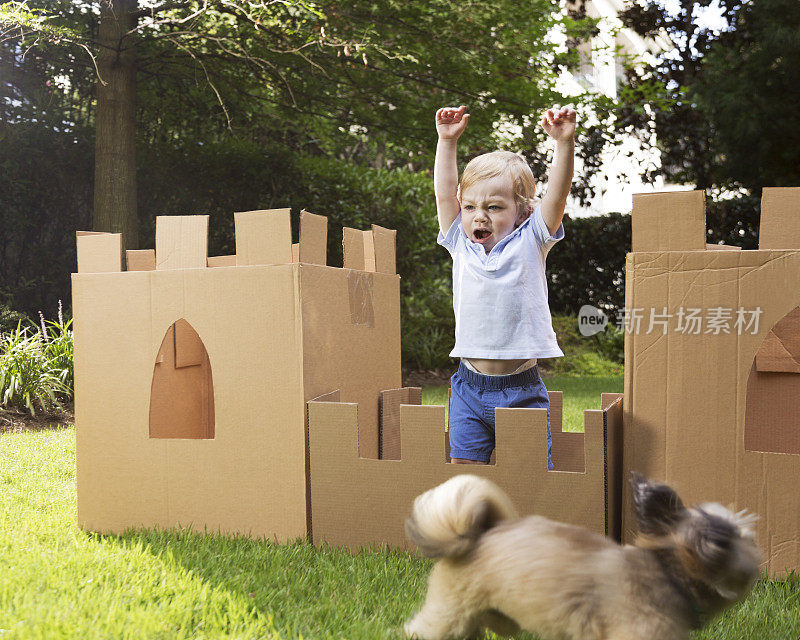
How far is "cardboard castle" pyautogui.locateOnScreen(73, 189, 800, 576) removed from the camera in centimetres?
194

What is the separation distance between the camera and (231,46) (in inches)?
252

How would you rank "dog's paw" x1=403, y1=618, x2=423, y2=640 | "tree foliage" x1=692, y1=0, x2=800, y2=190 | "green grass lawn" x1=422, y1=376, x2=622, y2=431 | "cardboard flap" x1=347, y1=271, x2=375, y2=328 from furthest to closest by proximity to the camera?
1. "tree foliage" x1=692, y1=0, x2=800, y2=190
2. "green grass lawn" x1=422, y1=376, x2=622, y2=431
3. "cardboard flap" x1=347, y1=271, x2=375, y2=328
4. "dog's paw" x1=403, y1=618, x2=423, y2=640

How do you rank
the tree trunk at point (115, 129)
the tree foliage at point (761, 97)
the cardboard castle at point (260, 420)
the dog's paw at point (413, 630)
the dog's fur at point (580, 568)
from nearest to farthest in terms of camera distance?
1. the dog's fur at point (580, 568)
2. the dog's paw at point (413, 630)
3. the cardboard castle at point (260, 420)
4. the tree trunk at point (115, 129)
5. the tree foliage at point (761, 97)

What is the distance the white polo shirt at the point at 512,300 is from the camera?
7.68ft

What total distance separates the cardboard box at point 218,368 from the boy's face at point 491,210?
0.48 m

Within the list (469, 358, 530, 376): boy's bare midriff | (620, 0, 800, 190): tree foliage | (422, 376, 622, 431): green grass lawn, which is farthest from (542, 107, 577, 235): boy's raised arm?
(620, 0, 800, 190): tree foliage

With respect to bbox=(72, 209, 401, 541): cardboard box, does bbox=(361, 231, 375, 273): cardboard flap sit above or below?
above

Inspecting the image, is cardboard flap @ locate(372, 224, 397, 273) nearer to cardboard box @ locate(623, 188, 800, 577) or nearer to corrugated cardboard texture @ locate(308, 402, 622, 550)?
corrugated cardboard texture @ locate(308, 402, 622, 550)

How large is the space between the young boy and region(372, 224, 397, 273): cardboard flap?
47 centimetres

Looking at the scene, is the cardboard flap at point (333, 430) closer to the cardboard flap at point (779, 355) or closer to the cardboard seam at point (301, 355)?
the cardboard seam at point (301, 355)

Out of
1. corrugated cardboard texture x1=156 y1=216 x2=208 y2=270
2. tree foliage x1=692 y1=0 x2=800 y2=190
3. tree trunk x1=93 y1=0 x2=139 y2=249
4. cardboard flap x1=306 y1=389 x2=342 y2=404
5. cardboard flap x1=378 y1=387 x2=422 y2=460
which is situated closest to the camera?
cardboard flap x1=306 y1=389 x2=342 y2=404

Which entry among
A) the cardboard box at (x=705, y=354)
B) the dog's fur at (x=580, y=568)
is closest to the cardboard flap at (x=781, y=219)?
the cardboard box at (x=705, y=354)

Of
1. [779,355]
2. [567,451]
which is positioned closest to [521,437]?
[567,451]

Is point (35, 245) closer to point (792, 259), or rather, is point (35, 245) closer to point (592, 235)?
point (592, 235)
